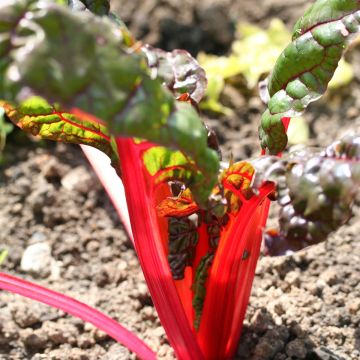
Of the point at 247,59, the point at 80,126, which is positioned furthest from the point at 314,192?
the point at 247,59

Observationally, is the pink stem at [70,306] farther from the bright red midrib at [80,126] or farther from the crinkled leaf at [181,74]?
the crinkled leaf at [181,74]

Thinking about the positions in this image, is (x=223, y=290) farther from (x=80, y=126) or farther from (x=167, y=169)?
(x=80, y=126)

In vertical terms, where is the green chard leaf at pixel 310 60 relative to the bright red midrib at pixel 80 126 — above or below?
above

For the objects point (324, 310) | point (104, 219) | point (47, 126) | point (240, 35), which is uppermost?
point (240, 35)

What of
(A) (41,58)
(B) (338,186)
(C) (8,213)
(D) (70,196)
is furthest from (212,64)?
(A) (41,58)

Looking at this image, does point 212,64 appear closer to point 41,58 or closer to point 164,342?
point 164,342

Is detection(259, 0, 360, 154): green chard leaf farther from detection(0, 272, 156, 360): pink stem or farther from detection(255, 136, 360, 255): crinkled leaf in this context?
detection(0, 272, 156, 360): pink stem

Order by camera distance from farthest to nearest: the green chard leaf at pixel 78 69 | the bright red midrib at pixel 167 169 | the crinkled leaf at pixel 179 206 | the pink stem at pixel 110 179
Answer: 1. the pink stem at pixel 110 179
2. the crinkled leaf at pixel 179 206
3. the bright red midrib at pixel 167 169
4. the green chard leaf at pixel 78 69

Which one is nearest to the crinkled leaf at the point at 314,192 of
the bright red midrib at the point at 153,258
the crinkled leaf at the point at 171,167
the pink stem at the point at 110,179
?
the crinkled leaf at the point at 171,167
